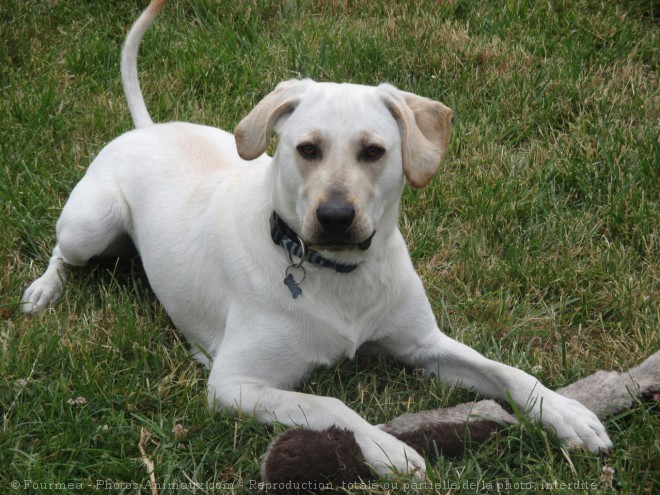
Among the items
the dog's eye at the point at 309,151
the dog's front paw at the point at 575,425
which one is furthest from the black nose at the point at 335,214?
the dog's front paw at the point at 575,425

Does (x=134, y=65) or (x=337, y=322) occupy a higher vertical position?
(x=134, y=65)

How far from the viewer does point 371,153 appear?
3.00 metres

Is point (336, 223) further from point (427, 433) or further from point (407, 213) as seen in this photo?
point (407, 213)

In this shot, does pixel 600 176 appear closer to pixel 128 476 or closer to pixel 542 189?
pixel 542 189

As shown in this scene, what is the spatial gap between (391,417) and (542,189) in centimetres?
182

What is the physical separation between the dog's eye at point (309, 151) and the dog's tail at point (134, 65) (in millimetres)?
1560

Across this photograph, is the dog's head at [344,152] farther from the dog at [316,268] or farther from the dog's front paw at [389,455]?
the dog's front paw at [389,455]

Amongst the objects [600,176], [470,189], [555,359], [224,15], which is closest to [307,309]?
[555,359]

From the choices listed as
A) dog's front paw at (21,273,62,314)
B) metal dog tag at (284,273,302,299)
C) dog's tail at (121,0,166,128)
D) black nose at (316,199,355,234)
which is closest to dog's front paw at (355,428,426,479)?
metal dog tag at (284,273,302,299)

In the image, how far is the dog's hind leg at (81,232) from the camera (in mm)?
3900

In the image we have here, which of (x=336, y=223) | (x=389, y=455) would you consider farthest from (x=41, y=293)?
(x=389, y=455)

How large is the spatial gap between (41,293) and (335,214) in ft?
5.50

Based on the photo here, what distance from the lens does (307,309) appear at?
3143 mm

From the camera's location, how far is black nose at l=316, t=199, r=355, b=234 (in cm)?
282
